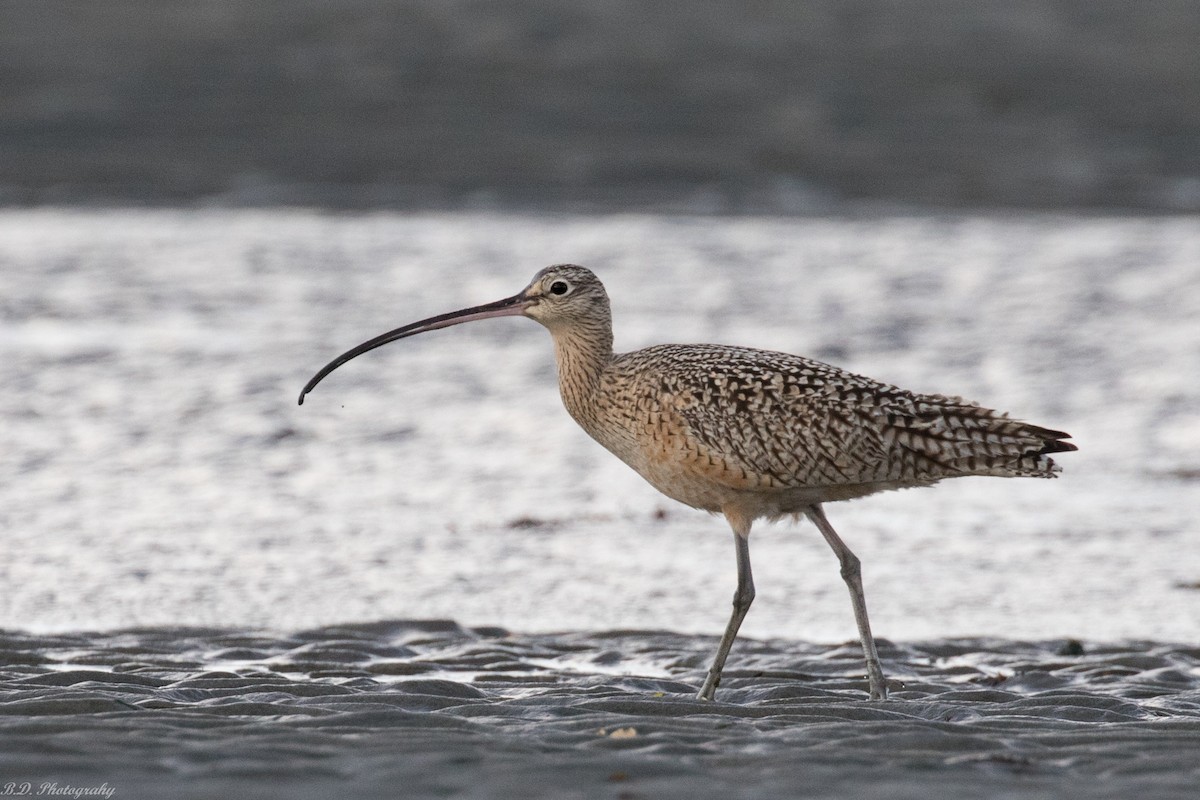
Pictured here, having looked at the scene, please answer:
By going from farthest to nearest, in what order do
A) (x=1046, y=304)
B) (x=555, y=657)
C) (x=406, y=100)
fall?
(x=406, y=100), (x=1046, y=304), (x=555, y=657)

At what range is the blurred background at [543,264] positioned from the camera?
23.7 feet

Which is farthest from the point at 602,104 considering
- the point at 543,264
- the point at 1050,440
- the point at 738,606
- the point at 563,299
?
the point at 1050,440

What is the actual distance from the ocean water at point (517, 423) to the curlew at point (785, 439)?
0.72 meters

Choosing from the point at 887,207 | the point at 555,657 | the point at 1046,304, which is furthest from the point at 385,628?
the point at 887,207

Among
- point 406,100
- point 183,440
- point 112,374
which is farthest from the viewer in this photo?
point 406,100

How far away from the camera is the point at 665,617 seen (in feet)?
22.2

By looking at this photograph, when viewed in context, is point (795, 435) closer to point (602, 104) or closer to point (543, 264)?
point (543, 264)

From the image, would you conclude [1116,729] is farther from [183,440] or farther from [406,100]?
[406,100]

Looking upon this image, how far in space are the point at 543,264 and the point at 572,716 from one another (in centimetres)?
823

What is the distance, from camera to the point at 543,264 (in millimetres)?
13211

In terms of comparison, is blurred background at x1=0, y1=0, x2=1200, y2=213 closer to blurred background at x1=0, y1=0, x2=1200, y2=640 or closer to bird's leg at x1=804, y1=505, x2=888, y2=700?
blurred background at x1=0, y1=0, x2=1200, y2=640

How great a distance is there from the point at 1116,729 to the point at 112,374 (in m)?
6.52

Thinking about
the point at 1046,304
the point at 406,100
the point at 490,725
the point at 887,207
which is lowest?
the point at 490,725

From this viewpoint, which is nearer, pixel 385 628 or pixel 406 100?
pixel 385 628
